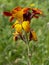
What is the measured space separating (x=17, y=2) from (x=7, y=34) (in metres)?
1.18

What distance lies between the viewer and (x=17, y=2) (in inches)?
181

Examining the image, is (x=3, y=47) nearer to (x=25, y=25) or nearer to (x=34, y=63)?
(x=34, y=63)

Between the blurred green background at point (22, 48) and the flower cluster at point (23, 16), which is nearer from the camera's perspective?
the flower cluster at point (23, 16)

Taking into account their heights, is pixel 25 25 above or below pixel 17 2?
above


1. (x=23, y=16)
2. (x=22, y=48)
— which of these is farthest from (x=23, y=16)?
(x=22, y=48)

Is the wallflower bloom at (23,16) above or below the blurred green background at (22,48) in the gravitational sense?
above

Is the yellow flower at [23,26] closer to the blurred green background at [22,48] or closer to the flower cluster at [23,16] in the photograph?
the flower cluster at [23,16]

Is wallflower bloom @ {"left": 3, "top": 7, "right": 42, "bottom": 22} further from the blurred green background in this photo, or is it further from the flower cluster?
the blurred green background

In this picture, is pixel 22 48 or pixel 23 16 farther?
pixel 22 48

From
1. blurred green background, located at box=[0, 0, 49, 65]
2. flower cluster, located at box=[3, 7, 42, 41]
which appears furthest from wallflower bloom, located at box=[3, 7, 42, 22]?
blurred green background, located at box=[0, 0, 49, 65]

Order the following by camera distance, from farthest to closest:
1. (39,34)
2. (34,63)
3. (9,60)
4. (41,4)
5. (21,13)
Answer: (41,4) < (39,34) < (9,60) < (34,63) < (21,13)

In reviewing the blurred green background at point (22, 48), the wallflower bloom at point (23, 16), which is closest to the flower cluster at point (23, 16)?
the wallflower bloom at point (23, 16)

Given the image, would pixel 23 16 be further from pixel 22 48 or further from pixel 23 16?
pixel 22 48

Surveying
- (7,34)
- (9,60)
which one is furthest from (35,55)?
(7,34)
